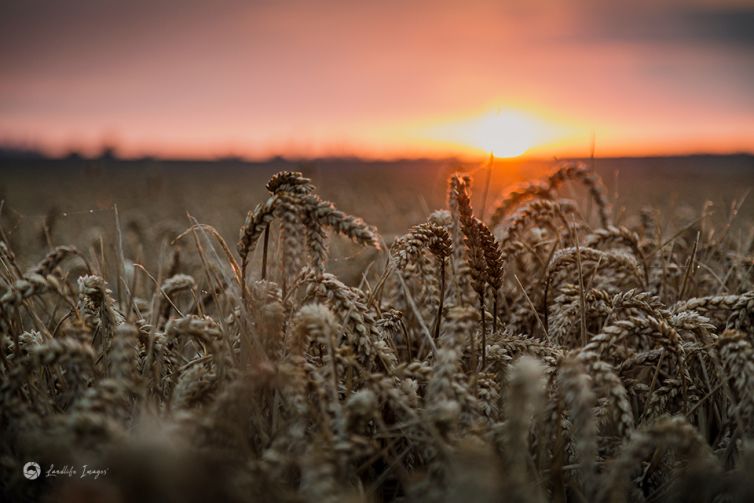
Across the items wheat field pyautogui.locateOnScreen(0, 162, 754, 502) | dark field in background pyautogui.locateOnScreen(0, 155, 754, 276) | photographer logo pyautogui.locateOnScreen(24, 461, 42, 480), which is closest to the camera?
wheat field pyautogui.locateOnScreen(0, 162, 754, 502)

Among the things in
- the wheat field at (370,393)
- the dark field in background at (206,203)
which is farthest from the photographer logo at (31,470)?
the dark field in background at (206,203)

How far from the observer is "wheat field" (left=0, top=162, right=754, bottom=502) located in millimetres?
1177

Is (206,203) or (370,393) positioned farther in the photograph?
(206,203)

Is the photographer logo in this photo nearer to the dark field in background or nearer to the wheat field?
the wheat field

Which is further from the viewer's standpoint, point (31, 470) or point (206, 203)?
point (206, 203)

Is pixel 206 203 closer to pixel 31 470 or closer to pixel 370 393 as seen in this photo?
pixel 31 470

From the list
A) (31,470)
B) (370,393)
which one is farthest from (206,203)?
(370,393)

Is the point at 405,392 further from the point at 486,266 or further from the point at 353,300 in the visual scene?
the point at 486,266

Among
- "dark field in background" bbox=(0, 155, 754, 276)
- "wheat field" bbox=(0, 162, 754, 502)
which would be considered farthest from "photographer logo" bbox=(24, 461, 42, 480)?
"dark field in background" bbox=(0, 155, 754, 276)

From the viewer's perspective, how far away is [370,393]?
1.48 metres

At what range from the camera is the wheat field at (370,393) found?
3.86 ft

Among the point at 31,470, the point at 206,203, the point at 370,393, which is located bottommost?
the point at 206,203

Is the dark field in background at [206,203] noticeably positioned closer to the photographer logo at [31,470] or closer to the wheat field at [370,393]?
the wheat field at [370,393]

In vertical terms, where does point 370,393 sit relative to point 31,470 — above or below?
above
